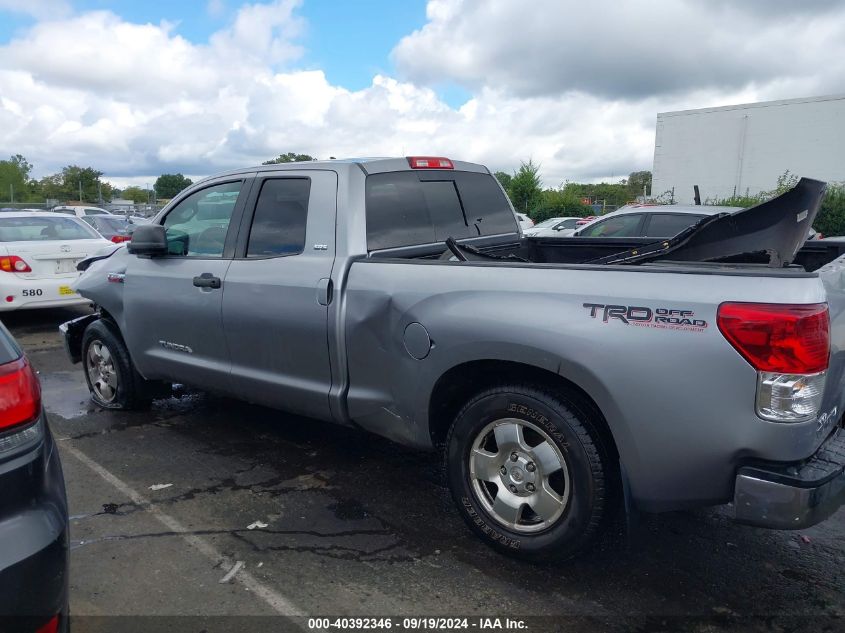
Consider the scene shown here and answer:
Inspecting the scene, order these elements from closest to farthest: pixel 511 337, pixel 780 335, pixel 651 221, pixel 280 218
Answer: pixel 780 335 < pixel 511 337 < pixel 280 218 < pixel 651 221

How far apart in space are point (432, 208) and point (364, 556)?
2.14 metres

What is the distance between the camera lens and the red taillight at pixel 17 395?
6.84 ft

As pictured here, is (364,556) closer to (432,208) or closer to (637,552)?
(637,552)

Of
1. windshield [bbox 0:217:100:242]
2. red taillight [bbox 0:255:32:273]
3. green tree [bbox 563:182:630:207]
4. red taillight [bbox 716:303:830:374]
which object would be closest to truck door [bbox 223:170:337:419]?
red taillight [bbox 716:303:830:374]

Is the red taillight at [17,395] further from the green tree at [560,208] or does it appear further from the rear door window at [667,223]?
the green tree at [560,208]

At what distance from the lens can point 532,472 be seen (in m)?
3.04

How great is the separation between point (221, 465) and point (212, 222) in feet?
5.20

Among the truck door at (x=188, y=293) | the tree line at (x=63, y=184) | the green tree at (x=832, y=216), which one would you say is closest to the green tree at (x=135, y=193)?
the tree line at (x=63, y=184)

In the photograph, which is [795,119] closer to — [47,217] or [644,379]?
[47,217]

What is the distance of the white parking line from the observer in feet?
9.43

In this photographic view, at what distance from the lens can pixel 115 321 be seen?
17.2ft

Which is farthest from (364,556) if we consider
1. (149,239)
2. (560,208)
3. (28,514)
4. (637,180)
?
(637,180)

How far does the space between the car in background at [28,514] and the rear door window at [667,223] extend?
830 cm

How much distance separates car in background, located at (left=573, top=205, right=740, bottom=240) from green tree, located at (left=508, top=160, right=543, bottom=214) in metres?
26.5
